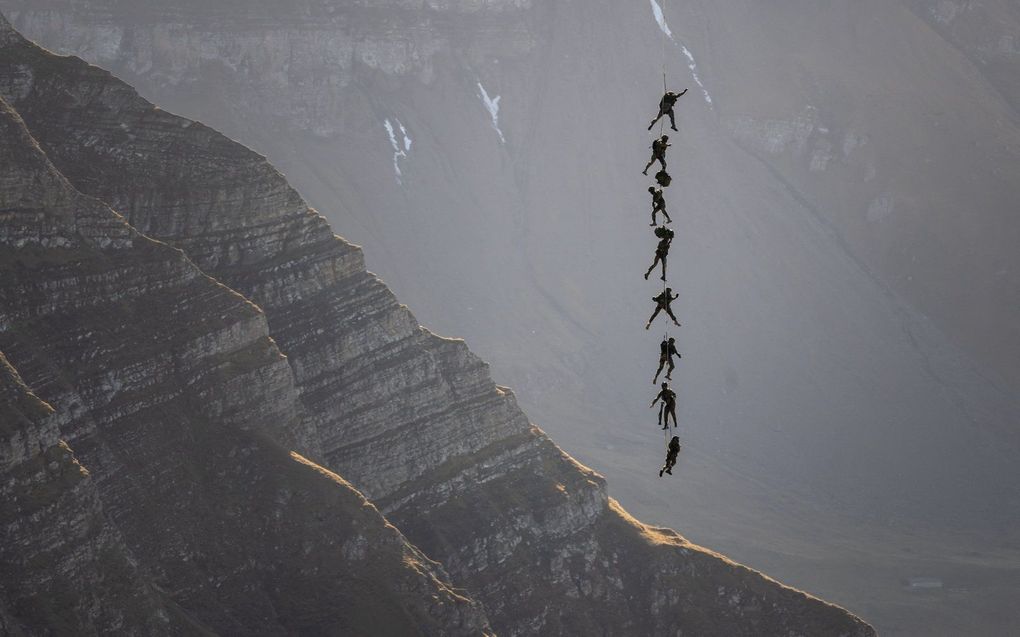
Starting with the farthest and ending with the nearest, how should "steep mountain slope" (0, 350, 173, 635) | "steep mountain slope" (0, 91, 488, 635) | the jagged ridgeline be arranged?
"steep mountain slope" (0, 91, 488, 635)
the jagged ridgeline
"steep mountain slope" (0, 350, 173, 635)

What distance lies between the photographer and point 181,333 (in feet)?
285

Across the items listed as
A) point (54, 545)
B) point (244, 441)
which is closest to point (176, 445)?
point (244, 441)

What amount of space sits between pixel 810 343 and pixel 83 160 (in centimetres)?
12636

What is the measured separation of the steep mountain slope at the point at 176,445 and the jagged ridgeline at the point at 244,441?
0.46 feet

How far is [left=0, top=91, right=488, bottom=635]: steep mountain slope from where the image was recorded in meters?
78.5

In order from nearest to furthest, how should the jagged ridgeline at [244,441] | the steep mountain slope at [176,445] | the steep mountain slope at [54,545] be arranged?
the steep mountain slope at [54,545], the jagged ridgeline at [244,441], the steep mountain slope at [176,445]

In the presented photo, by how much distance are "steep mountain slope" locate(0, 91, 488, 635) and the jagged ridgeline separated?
140mm

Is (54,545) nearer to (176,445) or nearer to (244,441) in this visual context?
(176,445)

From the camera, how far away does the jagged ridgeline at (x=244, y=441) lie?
77.9m

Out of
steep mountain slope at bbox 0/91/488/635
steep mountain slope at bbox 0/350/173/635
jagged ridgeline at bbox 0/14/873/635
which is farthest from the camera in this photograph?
steep mountain slope at bbox 0/91/488/635

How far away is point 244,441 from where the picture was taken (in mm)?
87438

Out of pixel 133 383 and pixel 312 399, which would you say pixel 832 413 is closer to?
pixel 312 399

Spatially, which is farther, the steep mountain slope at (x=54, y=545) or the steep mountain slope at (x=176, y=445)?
the steep mountain slope at (x=176, y=445)

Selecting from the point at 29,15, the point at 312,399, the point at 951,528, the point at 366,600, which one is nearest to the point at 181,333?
the point at 312,399
